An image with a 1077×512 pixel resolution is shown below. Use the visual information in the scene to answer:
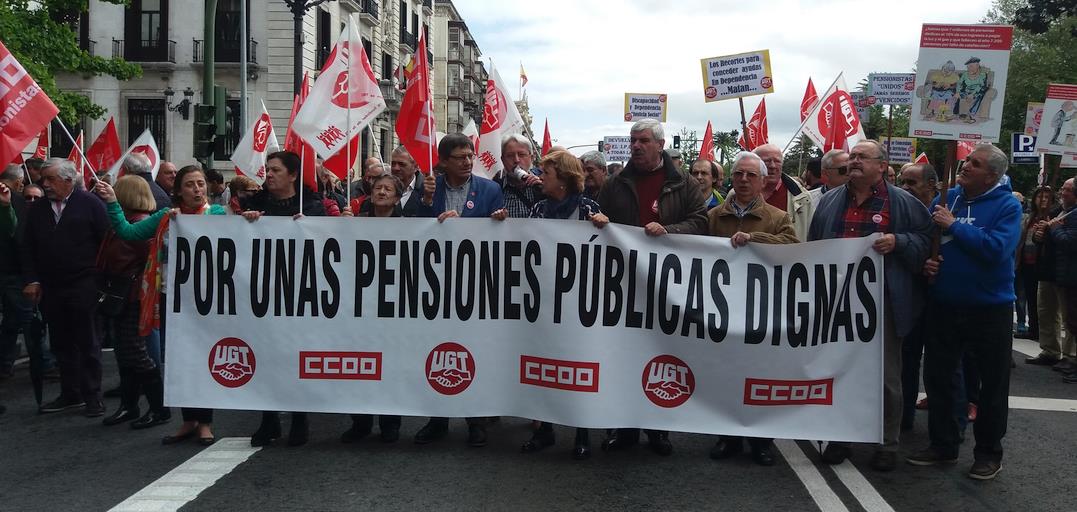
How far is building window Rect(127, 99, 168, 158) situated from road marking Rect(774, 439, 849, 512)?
1268 inches

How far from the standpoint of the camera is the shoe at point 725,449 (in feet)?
19.5

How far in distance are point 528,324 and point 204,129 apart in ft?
36.9

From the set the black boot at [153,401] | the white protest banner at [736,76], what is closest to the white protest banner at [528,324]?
the black boot at [153,401]

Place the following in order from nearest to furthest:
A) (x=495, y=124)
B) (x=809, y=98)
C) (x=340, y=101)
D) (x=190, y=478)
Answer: (x=190, y=478), (x=340, y=101), (x=495, y=124), (x=809, y=98)

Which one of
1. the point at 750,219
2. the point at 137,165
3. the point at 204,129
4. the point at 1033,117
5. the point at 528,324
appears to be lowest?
the point at 528,324

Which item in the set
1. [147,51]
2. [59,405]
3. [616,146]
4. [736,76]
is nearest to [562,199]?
[59,405]

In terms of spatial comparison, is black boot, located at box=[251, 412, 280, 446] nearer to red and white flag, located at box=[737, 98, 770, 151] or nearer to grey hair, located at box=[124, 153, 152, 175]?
grey hair, located at box=[124, 153, 152, 175]

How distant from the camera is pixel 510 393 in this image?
591 cm

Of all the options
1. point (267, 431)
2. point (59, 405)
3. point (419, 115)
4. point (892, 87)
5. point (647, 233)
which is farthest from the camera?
point (892, 87)

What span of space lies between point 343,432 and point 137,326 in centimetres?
154

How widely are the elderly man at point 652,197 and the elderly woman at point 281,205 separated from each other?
6.27ft

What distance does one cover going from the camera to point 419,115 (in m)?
8.04

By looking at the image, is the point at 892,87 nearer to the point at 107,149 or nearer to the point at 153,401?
the point at 107,149

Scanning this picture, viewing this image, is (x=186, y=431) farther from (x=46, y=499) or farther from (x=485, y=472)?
(x=485, y=472)
